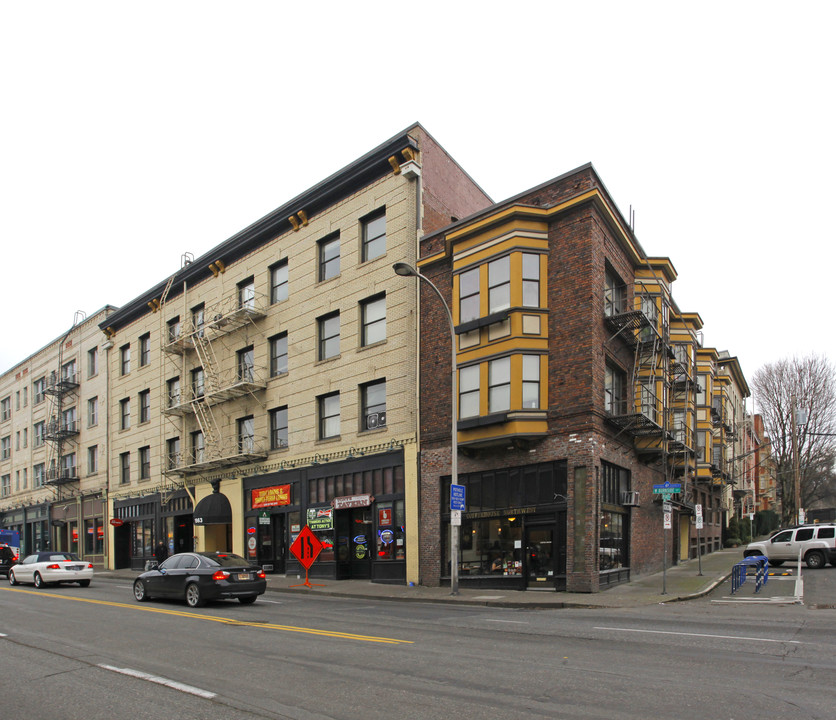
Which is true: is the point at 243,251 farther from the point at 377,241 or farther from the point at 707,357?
the point at 707,357

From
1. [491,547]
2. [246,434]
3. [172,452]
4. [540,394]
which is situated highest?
[540,394]

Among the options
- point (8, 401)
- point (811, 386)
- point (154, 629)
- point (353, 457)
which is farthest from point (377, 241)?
point (8, 401)

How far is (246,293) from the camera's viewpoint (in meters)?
34.0

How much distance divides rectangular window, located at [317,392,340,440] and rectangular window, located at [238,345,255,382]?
14.9ft

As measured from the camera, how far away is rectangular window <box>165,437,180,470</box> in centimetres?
3791

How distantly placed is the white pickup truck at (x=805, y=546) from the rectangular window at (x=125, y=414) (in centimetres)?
3357

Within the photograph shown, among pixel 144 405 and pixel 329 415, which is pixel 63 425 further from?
pixel 329 415

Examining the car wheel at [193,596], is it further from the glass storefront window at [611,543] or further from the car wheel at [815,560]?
the car wheel at [815,560]

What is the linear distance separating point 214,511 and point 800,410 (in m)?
42.6

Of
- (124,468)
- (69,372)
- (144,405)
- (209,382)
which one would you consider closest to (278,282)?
(209,382)

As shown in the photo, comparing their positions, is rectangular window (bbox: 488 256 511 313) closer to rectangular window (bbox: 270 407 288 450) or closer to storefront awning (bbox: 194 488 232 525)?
rectangular window (bbox: 270 407 288 450)

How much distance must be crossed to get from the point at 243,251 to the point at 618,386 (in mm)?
18728

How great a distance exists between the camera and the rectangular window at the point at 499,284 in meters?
23.0

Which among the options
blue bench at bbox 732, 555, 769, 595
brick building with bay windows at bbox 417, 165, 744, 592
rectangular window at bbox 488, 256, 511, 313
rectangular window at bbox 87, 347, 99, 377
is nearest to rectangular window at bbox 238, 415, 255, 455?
brick building with bay windows at bbox 417, 165, 744, 592
